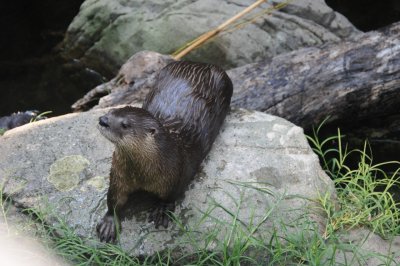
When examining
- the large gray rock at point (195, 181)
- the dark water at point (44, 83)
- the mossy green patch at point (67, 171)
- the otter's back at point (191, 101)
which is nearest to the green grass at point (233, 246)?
the large gray rock at point (195, 181)

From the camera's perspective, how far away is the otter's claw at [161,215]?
8.12 feet

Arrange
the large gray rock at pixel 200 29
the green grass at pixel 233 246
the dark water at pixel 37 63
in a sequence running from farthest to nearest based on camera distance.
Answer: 1. the dark water at pixel 37 63
2. the large gray rock at pixel 200 29
3. the green grass at pixel 233 246

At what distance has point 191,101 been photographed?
9.03 ft

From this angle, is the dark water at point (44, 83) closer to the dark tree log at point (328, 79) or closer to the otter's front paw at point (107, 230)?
the dark tree log at point (328, 79)

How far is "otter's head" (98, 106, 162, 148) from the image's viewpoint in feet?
7.13

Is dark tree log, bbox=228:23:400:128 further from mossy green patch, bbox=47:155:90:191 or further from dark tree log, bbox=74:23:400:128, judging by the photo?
mossy green patch, bbox=47:155:90:191

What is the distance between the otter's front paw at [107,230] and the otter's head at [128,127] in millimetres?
381

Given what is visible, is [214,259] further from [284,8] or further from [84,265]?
[284,8]

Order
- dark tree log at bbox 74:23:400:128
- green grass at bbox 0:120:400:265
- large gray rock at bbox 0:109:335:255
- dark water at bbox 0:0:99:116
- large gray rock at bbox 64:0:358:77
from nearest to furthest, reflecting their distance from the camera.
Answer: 1. green grass at bbox 0:120:400:265
2. large gray rock at bbox 0:109:335:255
3. dark tree log at bbox 74:23:400:128
4. large gray rock at bbox 64:0:358:77
5. dark water at bbox 0:0:99:116

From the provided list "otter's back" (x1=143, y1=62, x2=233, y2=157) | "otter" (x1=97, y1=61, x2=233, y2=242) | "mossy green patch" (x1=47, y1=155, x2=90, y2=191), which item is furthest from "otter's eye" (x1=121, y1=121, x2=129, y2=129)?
"mossy green patch" (x1=47, y1=155, x2=90, y2=191)

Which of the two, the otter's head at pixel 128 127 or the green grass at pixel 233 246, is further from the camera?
the green grass at pixel 233 246

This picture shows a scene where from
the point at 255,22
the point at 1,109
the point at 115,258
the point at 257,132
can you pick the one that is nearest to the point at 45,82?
the point at 1,109

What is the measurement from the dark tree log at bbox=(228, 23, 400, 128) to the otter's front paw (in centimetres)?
144

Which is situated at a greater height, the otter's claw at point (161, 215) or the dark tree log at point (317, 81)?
the otter's claw at point (161, 215)
